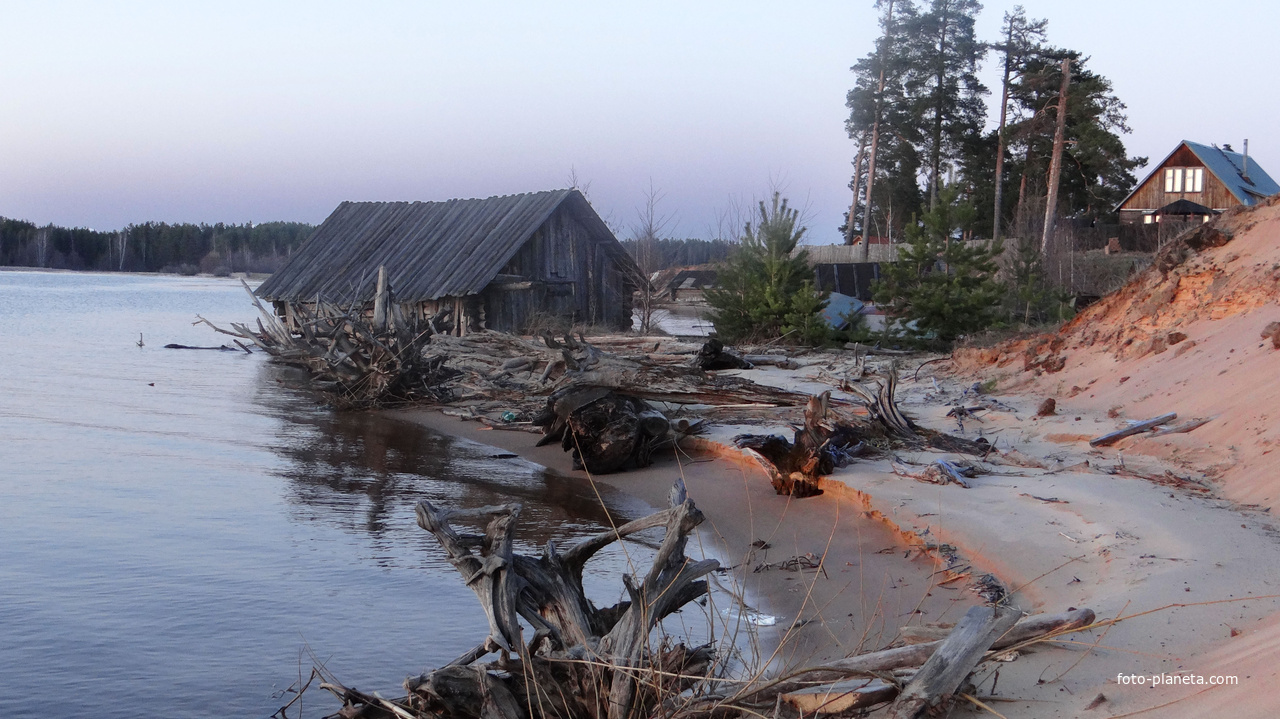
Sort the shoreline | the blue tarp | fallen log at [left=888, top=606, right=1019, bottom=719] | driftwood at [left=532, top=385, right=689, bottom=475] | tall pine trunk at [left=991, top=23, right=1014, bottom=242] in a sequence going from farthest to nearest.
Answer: tall pine trunk at [left=991, top=23, right=1014, bottom=242], the blue tarp, driftwood at [left=532, top=385, right=689, bottom=475], the shoreline, fallen log at [left=888, top=606, right=1019, bottom=719]

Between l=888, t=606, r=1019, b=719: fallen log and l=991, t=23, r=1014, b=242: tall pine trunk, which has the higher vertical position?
l=991, t=23, r=1014, b=242: tall pine trunk

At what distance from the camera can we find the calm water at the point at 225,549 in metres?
5.42

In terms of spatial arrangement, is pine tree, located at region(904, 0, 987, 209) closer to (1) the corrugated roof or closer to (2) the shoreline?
(1) the corrugated roof

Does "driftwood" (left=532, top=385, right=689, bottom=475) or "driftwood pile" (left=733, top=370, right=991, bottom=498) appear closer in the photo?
"driftwood pile" (left=733, top=370, right=991, bottom=498)

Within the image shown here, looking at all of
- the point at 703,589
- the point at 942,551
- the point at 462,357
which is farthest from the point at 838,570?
the point at 462,357

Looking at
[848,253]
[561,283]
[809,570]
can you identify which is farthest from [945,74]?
[809,570]

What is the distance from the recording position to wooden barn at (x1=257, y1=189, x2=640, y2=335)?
24.0m

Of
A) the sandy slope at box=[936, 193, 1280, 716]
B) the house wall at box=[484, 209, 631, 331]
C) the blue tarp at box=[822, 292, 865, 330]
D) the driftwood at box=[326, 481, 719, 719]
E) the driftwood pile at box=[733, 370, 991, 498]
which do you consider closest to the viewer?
the driftwood at box=[326, 481, 719, 719]

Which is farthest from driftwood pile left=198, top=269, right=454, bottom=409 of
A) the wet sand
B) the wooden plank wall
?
the wooden plank wall

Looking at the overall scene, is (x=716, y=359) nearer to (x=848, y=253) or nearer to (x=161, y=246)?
(x=848, y=253)

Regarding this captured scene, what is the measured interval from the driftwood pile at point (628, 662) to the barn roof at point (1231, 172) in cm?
5108

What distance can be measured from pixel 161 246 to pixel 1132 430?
12050 cm

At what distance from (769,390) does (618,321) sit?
1500cm

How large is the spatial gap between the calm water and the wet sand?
0.86 meters
